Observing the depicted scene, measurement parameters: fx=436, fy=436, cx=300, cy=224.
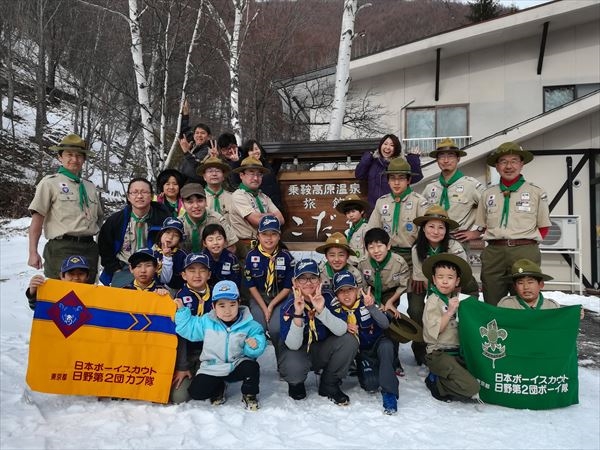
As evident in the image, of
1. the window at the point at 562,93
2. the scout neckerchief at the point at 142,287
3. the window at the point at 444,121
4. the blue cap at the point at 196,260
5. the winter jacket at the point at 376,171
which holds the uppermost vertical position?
the window at the point at 562,93

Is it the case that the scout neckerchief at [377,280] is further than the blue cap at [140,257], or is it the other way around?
the scout neckerchief at [377,280]

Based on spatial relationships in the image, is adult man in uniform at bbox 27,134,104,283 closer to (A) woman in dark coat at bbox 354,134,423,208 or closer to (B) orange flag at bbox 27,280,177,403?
(B) orange flag at bbox 27,280,177,403

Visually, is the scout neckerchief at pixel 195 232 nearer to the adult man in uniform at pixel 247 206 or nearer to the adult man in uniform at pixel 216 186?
the adult man in uniform at pixel 216 186

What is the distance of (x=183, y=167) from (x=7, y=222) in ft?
39.5

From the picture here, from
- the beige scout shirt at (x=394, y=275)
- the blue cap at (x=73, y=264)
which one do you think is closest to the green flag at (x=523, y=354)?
the beige scout shirt at (x=394, y=275)

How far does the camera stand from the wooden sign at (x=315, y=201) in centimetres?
625

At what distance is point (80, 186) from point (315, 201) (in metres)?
3.09

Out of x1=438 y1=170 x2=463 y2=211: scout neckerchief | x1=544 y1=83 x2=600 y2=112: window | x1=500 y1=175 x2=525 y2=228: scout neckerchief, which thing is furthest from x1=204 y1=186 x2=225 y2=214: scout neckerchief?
x1=544 y1=83 x2=600 y2=112: window

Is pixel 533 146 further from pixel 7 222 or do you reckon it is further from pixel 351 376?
pixel 7 222

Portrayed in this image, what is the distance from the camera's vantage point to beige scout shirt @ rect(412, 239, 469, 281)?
4.44 meters

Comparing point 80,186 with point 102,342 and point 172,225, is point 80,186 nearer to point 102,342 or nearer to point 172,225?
point 172,225

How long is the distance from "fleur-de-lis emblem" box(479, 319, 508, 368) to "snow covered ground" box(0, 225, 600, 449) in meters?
0.44

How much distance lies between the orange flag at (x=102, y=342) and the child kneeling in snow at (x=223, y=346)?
24cm

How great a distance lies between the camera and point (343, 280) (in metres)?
3.99
